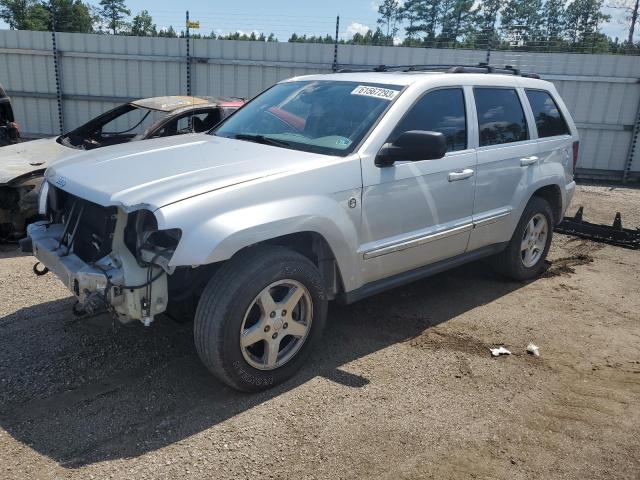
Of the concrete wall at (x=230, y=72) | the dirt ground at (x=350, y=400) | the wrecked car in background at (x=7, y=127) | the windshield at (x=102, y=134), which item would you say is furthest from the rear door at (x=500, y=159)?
the concrete wall at (x=230, y=72)

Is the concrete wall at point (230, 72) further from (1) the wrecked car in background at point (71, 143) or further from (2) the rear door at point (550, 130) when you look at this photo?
(2) the rear door at point (550, 130)

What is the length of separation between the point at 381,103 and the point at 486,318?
6.69 ft

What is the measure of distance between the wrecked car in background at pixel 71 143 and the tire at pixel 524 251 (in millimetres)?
3780

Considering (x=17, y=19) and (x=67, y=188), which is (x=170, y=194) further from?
(x=17, y=19)

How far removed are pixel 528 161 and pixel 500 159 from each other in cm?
46

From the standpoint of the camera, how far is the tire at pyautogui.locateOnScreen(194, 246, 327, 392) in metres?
3.04

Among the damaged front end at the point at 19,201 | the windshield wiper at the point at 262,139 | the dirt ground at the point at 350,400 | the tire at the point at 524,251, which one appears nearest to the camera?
the dirt ground at the point at 350,400

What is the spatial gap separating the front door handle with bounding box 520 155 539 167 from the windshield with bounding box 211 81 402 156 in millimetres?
1575

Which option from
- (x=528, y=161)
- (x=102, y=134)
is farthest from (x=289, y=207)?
(x=102, y=134)

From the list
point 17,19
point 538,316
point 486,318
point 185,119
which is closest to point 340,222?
point 486,318

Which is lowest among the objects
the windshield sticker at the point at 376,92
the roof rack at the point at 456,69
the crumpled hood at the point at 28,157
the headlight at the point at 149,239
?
the crumpled hood at the point at 28,157

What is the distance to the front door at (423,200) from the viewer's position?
3699 mm

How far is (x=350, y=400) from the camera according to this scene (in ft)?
10.9

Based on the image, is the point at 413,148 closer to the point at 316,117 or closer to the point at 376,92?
the point at 376,92
